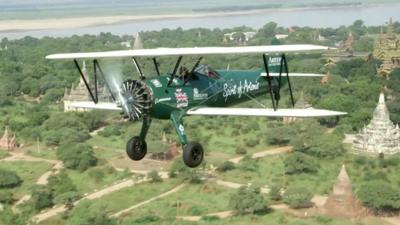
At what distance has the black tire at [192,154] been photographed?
21078 mm

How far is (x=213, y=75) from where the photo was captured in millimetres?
24422

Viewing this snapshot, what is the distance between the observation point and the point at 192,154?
21188 mm

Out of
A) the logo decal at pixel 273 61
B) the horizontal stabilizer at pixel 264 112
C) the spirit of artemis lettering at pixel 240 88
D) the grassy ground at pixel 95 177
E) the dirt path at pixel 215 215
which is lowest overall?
the dirt path at pixel 215 215

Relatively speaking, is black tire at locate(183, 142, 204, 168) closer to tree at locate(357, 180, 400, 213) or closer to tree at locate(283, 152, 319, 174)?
tree at locate(357, 180, 400, 213)

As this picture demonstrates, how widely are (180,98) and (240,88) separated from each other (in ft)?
16.6

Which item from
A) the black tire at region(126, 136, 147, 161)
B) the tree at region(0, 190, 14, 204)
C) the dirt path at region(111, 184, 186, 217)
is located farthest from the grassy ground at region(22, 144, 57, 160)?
the black tire at region(126, 136, 147, 161)

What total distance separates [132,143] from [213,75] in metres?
4.22

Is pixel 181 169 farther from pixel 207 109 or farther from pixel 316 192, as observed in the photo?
pixel 207 109

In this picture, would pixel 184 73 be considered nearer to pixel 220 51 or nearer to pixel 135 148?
pixel 220 51

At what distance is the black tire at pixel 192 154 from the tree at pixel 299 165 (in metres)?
32.6

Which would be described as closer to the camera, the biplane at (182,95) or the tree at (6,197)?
the biplane at (182,95)

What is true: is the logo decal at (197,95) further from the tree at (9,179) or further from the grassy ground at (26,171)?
Result: the tree at (9,179)

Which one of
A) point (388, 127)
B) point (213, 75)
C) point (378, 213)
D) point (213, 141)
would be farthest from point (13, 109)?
point (213, 75)

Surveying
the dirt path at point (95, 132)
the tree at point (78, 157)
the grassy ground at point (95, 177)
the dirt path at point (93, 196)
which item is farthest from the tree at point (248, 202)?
the dirt path at point (95, 132)
